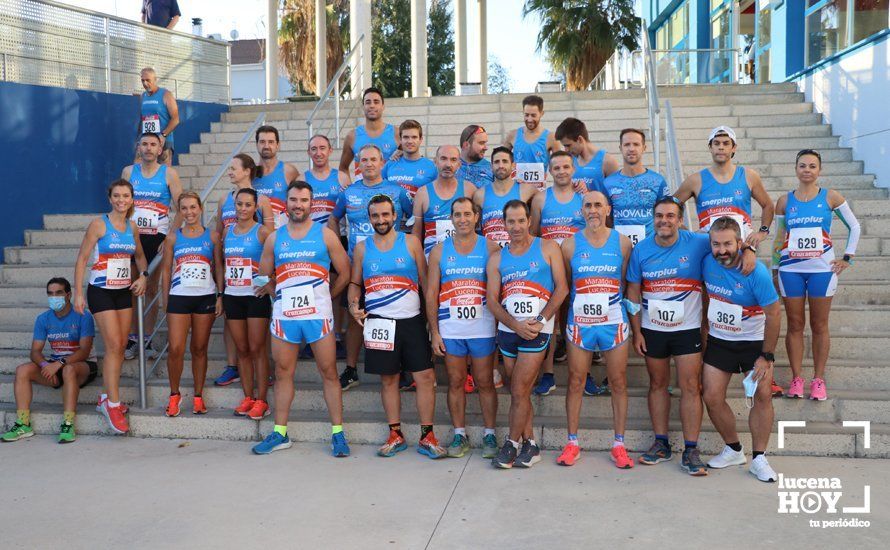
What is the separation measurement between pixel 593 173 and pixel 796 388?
6.98 feet

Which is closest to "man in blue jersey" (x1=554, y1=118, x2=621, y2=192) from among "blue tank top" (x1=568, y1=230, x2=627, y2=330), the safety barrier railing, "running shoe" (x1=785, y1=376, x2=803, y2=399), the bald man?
the bald man

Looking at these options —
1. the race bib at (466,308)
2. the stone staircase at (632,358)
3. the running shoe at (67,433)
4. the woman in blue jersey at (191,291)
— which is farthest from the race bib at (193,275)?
the race bib at (466,308)

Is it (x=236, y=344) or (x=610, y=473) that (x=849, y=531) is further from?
(x=236, y=344)

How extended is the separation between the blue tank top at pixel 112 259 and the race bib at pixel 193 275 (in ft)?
1.48

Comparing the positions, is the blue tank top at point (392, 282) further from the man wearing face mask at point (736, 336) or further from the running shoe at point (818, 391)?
the running shoe at point (818, 391)

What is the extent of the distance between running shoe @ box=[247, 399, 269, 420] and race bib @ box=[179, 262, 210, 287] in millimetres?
971

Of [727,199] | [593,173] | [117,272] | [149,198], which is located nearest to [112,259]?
[117,272]

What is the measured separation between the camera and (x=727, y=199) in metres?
6.05

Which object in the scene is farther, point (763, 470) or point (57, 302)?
point (57, 302)

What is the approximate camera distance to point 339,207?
261 inches

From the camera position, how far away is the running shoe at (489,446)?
562 cm

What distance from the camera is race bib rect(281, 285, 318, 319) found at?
18.9ft

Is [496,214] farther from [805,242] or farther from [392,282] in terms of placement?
[805,242]

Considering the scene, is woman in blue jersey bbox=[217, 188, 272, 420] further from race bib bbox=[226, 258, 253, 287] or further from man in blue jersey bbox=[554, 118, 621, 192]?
man in blue jersey bbox=[554, 118, 621, 192]
